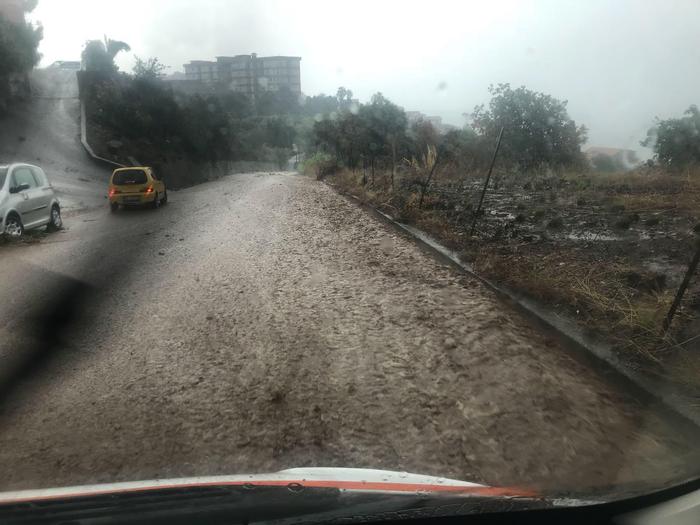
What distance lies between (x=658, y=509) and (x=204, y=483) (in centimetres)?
156

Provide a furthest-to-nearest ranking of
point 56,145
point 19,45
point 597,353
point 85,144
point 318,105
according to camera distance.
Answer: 1. point 318,105
2. point 19,45
3. point 85,144
4. point 56,145
5. point 597,353

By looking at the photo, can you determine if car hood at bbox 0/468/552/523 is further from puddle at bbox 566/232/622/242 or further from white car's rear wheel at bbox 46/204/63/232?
white car's rear wheel at bbox 46/204/63/232

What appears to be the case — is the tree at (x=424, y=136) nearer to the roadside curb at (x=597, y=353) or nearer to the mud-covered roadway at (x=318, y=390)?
the mud-covered roadway at (x=318, y=390)

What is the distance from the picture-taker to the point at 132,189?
1658cm

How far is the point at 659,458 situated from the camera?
2.73 m

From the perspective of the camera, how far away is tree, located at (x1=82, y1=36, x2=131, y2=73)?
40.2 m

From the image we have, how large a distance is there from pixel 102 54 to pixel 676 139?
→ 39.1 m

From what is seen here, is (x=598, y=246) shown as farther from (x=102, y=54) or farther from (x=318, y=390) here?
(x=102, y=54)

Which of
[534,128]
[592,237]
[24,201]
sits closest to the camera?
[592,237]

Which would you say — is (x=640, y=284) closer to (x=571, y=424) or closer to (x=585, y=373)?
(x=585, y=373)

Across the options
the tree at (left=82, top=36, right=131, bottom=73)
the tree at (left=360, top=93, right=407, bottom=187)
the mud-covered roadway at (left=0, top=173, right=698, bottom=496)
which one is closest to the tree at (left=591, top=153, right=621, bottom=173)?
the tree at (left=360, top=93, right=407, bottom=187)

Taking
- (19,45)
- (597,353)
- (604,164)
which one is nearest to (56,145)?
(19,45)

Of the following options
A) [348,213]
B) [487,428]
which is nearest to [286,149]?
[348,213]

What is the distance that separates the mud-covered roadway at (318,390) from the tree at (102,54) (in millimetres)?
39145
